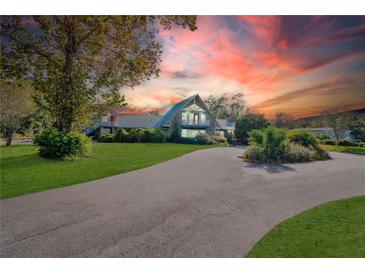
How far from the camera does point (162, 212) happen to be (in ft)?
7.60

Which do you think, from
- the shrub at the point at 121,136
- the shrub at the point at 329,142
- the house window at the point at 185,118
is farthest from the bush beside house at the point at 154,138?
the shrub at the point at 329,142

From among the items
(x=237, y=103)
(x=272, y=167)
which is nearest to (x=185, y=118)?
(x=237, y=103)

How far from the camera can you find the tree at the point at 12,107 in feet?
14.1

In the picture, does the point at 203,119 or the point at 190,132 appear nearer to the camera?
the point at 203,119

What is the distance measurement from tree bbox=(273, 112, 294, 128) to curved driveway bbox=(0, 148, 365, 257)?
4.64ft

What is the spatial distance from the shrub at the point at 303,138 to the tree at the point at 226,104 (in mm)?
1911

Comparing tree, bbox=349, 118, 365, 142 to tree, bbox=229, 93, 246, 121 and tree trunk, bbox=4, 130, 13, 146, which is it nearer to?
tree, bbox=229, 93, 246, 121

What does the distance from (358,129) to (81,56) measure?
7.03 m

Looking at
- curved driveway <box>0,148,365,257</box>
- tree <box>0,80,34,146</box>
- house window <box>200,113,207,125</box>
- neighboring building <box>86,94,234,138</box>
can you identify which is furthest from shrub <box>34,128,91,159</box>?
house window <box>200,113,207,125</box>

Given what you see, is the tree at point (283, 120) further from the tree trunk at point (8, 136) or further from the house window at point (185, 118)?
the tree trunk at point (8, 136)

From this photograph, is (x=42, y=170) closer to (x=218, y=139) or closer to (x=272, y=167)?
(x=272, y=167)

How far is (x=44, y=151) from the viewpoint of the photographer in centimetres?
471
